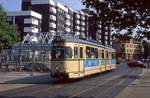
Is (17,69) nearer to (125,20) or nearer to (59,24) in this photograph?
(125,20)

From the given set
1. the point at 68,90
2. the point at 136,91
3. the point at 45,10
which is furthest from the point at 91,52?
the point at 45,10

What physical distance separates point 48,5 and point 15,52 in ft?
200

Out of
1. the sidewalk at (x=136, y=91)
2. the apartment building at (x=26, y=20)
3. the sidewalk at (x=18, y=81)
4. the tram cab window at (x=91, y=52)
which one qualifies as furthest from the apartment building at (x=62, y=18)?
the sidewalk at (x=136, y=91)

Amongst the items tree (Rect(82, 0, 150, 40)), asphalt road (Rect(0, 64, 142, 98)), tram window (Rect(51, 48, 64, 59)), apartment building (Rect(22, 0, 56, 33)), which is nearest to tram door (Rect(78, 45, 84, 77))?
asphalt road (Rect(0, 64, 142, 98))

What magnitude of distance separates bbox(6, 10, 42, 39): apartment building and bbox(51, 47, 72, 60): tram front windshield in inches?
3338

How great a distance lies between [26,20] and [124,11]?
10577 centimetres

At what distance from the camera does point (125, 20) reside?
46.3 ft

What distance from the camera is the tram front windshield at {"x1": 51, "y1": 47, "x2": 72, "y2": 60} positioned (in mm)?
31047

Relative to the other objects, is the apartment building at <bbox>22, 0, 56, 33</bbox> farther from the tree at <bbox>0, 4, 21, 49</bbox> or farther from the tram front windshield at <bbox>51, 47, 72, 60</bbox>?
the tram front windshield at <bbox>51, 47, 72, 60</bbox>

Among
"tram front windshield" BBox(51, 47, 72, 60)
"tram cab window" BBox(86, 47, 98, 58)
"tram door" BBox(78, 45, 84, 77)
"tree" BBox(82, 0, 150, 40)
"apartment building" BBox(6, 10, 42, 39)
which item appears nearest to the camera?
"tree" BBox(82, 0, 150, 40)

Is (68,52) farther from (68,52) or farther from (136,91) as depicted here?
(136,91)

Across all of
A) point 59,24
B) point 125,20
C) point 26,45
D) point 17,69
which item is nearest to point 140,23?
point 125,20

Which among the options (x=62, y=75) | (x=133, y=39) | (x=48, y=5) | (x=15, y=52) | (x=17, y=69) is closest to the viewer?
(x=133, y=39)

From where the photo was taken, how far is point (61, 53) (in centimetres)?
3116
